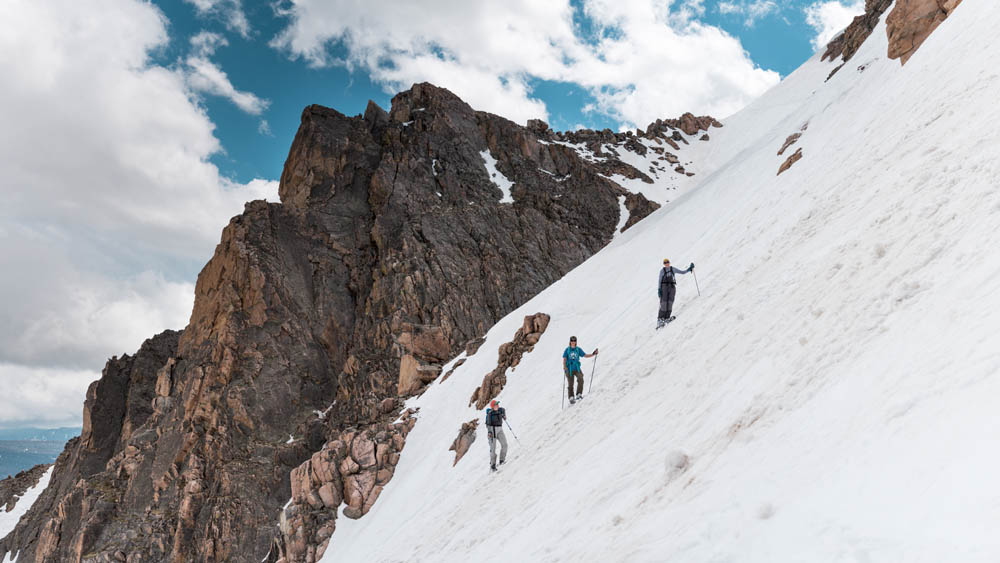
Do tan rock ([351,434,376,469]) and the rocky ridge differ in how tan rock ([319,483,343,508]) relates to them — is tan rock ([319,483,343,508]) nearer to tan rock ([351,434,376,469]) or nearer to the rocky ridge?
tan rock ([351,434,376,469])

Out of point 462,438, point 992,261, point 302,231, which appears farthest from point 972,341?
point 302,231

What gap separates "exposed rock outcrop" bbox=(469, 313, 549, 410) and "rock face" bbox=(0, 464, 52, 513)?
87410mm

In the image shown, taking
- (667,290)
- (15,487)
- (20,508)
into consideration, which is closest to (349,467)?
(667,290)

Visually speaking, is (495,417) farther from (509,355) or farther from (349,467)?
(349,467)

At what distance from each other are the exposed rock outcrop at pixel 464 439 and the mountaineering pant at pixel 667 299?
31.7 ft

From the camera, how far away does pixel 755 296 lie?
11461 mm

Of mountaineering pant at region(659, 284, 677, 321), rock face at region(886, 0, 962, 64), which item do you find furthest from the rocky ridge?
mountaineering pant at region(659, 284, 677, 321)

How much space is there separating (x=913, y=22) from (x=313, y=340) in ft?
143

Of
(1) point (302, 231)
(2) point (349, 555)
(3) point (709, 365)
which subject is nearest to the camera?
(3) point (709, 365)

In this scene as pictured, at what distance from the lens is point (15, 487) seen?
259ft

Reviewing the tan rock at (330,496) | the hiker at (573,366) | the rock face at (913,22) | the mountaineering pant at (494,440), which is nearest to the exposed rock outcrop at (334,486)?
the tan rock at (330,496)

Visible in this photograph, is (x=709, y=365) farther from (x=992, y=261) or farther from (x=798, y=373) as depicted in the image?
(x=992, y=261)

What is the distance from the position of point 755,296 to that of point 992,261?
5.54m

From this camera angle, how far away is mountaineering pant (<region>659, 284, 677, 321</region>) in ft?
49.0
